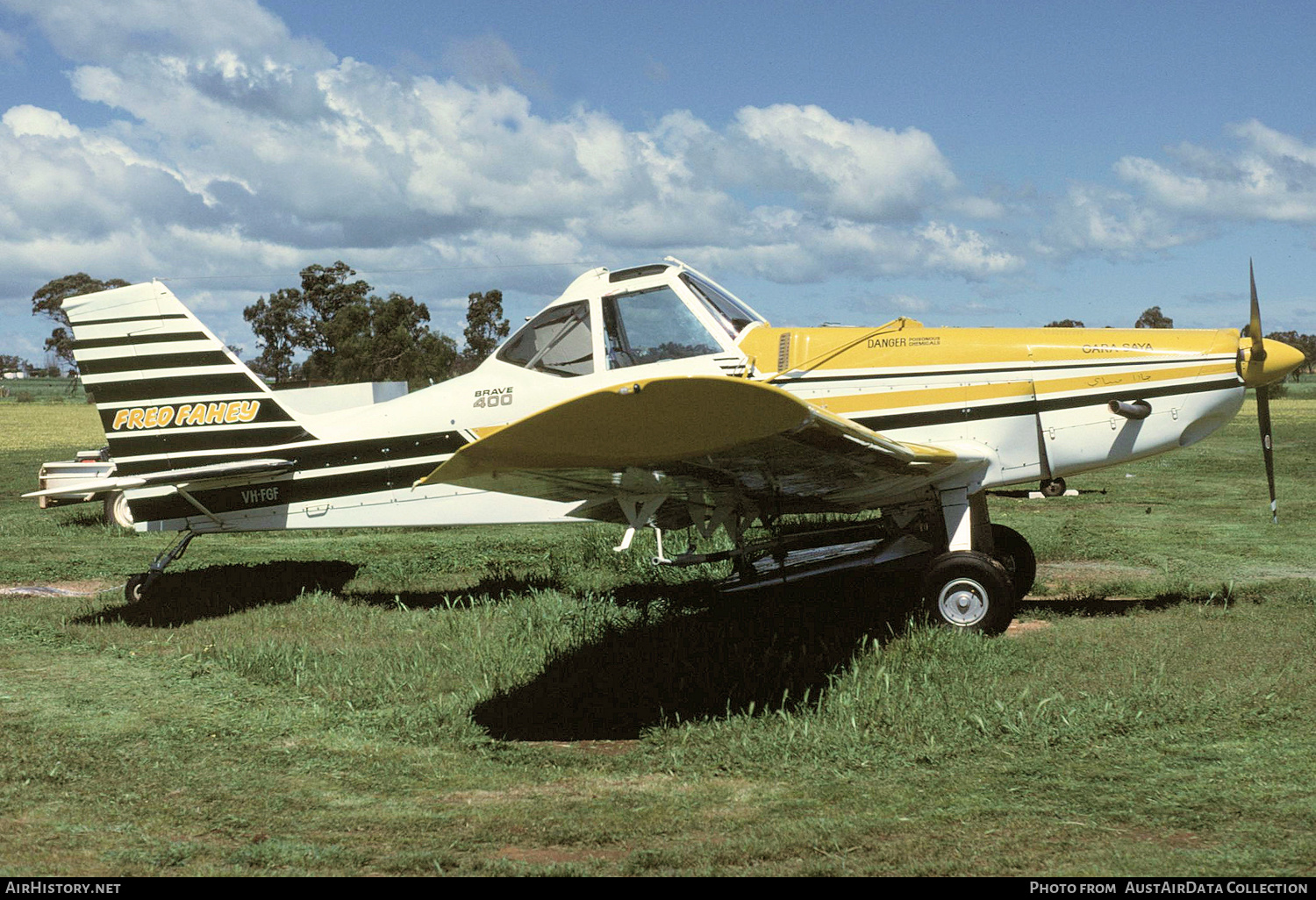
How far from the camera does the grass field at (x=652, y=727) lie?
394cm

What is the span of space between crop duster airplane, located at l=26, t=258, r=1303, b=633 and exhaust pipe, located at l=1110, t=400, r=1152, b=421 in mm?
14

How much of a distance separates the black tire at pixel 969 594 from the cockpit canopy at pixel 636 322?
2.23m

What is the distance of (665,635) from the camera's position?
23.8 feet

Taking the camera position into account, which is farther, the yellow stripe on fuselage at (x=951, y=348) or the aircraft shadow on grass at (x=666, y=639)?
the yellow stripe on fuselage at (x=951, y=348)

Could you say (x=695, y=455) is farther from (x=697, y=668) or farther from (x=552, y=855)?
(x=552, y=855)

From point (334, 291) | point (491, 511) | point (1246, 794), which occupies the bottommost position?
point (1246, 794)

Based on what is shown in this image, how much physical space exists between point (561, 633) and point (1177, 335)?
5042mm

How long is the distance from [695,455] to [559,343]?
301 centimetres

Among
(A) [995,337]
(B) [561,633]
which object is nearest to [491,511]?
(B) [561,633]

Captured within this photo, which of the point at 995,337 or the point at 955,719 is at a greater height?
the point at 995,337

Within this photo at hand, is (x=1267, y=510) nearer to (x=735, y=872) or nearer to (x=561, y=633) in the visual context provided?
(x=561, y=633)

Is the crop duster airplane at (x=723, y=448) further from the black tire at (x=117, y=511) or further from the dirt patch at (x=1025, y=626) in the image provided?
the black tire at (x=117, y=511)

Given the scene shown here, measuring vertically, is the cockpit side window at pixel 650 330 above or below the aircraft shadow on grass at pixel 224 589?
above

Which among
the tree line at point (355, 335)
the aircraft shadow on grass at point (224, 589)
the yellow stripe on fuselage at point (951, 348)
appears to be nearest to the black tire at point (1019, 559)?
the yellow stripe on fuselage at point (951, 348)
